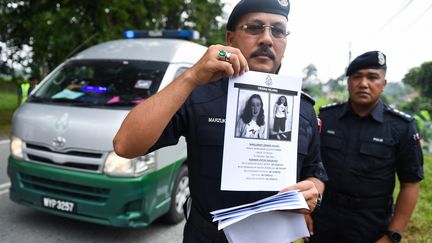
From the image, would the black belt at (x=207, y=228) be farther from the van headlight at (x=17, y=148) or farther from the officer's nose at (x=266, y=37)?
the van headlight at (x=17, y=148)

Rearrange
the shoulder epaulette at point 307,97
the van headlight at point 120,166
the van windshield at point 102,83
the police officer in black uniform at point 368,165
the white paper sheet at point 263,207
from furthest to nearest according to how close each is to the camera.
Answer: the van windshield at point 102,83
the van headlight at point 120,166
the police officer in black uniform at point 368,165
the shoulder epaulette at point 307,97
the white paper sheet at point 263,207

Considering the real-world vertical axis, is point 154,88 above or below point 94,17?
below

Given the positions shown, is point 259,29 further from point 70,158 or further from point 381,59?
point 70,158

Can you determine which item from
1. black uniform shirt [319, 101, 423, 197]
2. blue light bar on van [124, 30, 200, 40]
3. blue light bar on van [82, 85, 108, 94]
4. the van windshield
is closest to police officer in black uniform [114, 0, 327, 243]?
black uniform shirt [319, 101, 423, 197]

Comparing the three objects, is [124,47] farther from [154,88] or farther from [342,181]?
[342,181]

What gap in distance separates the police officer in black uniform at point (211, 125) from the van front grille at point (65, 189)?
157 cm

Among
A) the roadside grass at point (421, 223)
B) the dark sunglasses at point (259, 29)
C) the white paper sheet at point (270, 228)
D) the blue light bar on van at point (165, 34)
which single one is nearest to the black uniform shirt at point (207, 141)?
the white paper sheet at point (270, 228)

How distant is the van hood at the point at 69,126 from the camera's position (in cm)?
281

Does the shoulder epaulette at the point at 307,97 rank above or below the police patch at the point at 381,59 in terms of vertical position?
below

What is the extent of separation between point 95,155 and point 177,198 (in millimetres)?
1089

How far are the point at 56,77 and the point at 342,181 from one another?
123 inches

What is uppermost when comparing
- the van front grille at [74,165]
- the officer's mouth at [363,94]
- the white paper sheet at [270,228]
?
the officer's mouth at [363,94]

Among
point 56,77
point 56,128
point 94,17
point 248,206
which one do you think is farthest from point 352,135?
point 94,17

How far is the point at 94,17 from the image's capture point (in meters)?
7.14
